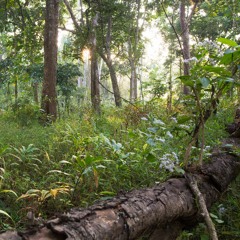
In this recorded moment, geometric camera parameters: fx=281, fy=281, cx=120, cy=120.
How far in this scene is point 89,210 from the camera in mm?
1645

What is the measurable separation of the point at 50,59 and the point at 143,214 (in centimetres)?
624

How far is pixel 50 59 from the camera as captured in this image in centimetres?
732

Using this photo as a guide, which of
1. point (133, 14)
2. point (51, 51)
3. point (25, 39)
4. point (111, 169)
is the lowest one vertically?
point (111, 169)

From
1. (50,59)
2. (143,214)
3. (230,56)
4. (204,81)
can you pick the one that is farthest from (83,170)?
(50,59)

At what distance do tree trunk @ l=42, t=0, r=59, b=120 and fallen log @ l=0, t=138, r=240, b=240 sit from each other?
5.27 meters

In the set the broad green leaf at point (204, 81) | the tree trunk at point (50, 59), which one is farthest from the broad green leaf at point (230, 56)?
the tree trunk at point (50, 59)

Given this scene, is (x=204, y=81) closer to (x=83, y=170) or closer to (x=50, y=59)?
(x=83, y=170)

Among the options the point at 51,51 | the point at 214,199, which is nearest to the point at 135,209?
the point at 214,199

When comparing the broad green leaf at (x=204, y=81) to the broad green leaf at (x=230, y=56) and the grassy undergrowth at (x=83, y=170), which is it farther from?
the grassy undergrowth at (x=83, y=170)

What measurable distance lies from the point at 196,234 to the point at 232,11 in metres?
6.35

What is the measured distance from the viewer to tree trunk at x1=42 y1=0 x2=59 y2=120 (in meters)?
7.17

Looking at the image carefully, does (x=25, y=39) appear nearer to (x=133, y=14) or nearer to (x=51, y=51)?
(x=51, y=51)

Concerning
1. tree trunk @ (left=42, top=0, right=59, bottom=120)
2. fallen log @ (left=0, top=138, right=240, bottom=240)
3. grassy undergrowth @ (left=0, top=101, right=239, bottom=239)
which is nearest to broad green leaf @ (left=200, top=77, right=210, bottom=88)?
grassy undergrowth @ (left=0, top=101, right=239, bottom=239)

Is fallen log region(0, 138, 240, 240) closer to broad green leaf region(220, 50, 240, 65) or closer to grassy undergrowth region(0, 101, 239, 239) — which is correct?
grassy undergrowth region(0, 101, 239, 239)
